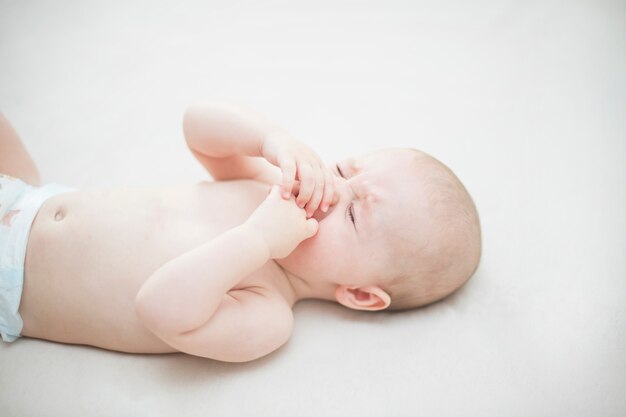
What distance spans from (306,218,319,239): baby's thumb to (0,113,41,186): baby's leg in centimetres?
82

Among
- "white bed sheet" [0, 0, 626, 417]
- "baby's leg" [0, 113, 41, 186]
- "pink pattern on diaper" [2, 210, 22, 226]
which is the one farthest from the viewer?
"baby's leg" [0, 113, 41, 186]

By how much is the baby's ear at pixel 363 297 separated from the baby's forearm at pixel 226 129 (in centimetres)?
41

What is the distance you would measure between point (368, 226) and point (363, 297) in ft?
0.64

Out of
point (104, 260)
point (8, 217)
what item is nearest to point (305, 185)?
point (104, 260)

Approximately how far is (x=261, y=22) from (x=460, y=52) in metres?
0.82

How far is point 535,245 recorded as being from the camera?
4.30 ft

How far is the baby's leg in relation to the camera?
127 centimetres

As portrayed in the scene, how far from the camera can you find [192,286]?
95 cm

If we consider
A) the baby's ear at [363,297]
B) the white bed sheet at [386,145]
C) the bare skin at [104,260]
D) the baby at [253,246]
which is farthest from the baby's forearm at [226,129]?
the baby's ear at [363,297]

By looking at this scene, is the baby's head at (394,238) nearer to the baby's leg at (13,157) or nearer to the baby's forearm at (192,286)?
the baby's forearm at (192,286)

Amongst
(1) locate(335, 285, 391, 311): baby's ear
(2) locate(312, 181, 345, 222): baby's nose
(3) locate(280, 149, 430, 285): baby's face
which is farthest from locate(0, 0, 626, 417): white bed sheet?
(2) locate(312, 181, 345, 222): baby's nose

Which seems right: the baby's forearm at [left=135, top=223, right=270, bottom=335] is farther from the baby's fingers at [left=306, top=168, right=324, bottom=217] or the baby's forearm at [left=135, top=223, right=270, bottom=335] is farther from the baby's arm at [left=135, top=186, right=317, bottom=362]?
the baby's fingers at [left=306, top=168, right=324, bottom=217]

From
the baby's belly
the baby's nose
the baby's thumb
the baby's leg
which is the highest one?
the baby's nose

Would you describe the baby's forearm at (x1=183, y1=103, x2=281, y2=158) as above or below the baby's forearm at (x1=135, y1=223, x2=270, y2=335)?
above
